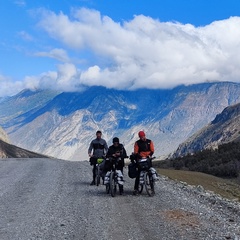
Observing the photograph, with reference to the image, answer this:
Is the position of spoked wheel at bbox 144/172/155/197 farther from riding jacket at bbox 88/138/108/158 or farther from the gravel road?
riding jacket at bbox 88/138/108/158

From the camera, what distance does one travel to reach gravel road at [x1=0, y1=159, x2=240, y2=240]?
11727 millimetres

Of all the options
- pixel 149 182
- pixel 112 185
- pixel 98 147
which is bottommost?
pixel 112 185

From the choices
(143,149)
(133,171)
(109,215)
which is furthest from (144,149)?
(109,215)

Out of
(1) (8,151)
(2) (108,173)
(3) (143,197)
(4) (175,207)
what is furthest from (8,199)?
(1) (8,151)

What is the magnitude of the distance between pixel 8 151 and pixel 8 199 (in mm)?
167385

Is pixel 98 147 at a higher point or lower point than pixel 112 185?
higher

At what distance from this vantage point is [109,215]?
46.1ft

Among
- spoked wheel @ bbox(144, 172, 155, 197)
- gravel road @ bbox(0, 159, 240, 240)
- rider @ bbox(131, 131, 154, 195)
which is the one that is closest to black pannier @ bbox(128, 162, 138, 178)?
rider @ bbox(131, 131, 154, 195)

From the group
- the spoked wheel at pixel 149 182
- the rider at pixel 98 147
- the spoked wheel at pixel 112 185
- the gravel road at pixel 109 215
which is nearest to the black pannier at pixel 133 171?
the spoked wheel at pixel 149 182

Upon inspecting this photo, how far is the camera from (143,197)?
17.6 m

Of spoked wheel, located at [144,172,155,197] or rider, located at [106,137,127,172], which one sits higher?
rider, located at [106,137,127,172]

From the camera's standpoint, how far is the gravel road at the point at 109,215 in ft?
38.5

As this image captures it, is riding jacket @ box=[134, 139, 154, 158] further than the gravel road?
Yes

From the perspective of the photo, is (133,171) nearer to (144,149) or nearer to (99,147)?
(144,149)
